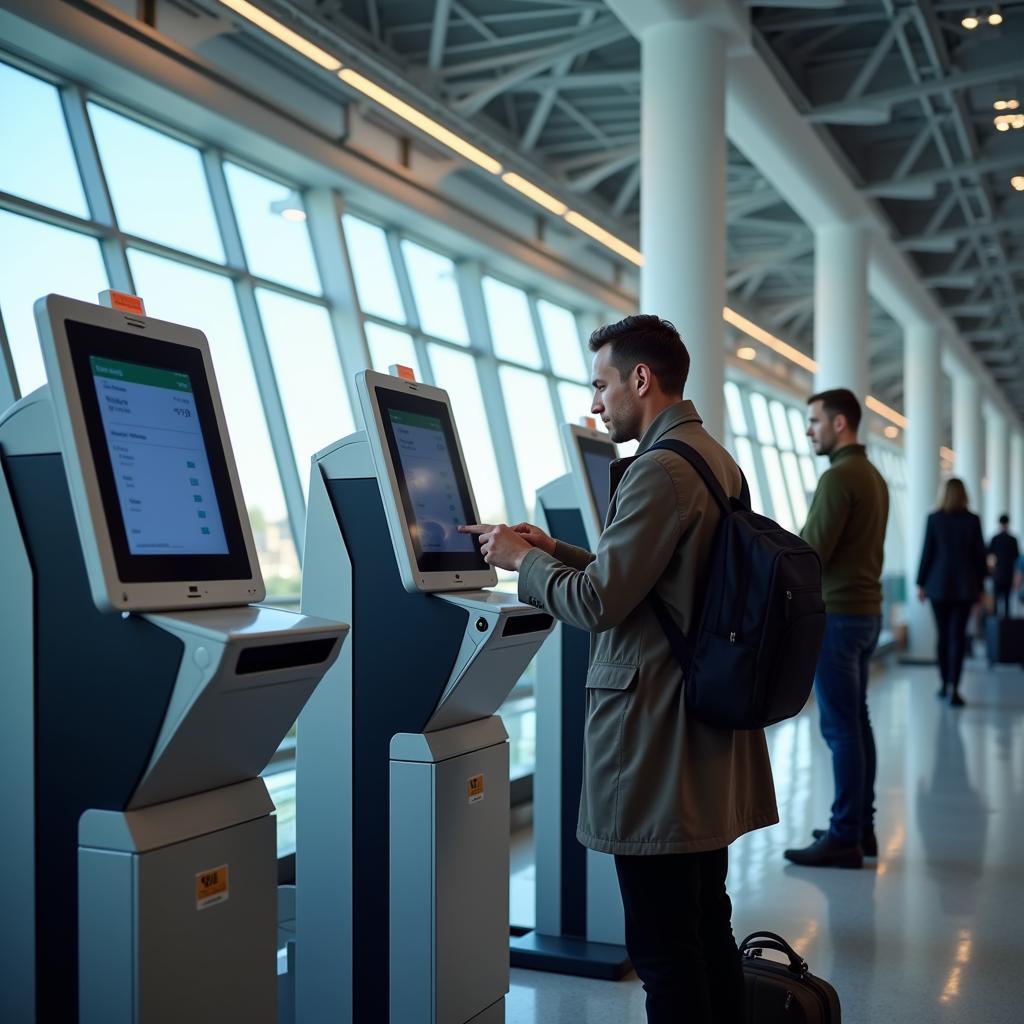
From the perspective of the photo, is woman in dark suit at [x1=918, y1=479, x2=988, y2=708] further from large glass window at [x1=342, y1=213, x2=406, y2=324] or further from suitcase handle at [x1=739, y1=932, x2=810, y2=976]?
suitcase handle at [x1=739, y1=932, x2=810, y2=976]

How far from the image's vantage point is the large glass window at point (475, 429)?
10.4 m

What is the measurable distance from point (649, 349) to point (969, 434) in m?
17.3

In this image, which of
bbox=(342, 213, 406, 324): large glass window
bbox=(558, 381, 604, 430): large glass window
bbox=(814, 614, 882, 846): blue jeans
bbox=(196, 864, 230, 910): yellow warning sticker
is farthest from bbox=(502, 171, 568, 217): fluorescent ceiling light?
bbox=(196, 864, 230, 910): yellow warning sticker

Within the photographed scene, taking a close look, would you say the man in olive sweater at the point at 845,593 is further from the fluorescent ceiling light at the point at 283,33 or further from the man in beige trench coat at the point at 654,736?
the fluorescent ceiling light at the point at 283,33

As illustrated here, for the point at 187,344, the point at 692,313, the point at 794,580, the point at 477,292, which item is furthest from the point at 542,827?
the point at 477,292

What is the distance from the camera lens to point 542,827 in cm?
387

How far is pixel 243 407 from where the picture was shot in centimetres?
781

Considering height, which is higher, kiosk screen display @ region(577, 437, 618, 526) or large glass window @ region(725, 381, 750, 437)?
large glass window @ region(725, 381, 750, 437)

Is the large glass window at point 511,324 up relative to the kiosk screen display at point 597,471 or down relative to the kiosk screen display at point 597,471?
up

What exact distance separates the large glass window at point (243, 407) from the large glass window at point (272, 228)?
539mm

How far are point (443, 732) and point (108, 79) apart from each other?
17.7 ft

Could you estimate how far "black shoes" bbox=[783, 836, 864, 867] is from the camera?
4.80 meters

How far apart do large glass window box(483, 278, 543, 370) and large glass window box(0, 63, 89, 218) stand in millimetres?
4899

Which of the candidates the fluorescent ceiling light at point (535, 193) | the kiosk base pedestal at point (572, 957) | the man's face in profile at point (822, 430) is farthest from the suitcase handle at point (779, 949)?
the fluorescent ceiling light at point (535, 193)
